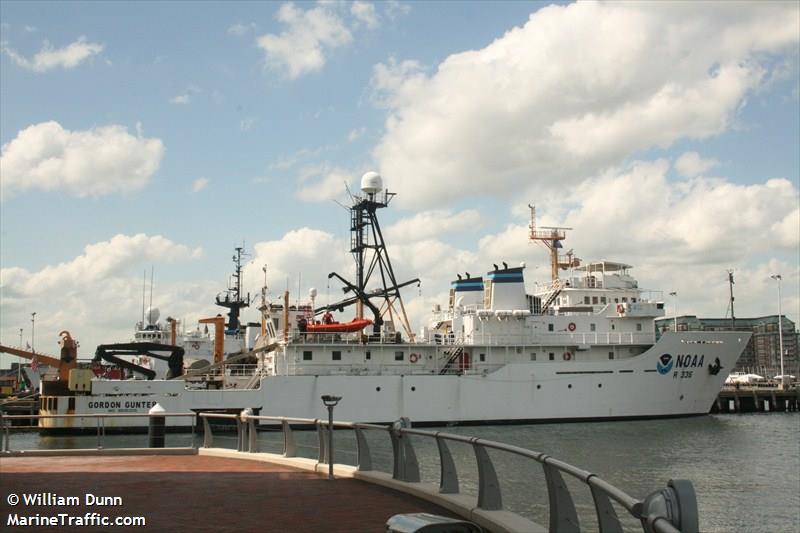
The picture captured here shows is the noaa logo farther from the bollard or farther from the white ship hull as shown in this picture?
the bollard

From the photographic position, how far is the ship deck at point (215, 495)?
762 centimetres

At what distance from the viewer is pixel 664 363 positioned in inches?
1443

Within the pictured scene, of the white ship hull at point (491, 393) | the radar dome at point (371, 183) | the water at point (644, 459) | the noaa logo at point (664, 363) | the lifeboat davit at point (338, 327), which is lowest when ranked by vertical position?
the water at point (644, 459)

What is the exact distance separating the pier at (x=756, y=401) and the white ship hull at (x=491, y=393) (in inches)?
611

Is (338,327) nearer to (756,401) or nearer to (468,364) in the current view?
(468,364)

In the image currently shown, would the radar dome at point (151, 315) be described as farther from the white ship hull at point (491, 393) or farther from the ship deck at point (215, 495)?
the ship deck at point (215, 495)

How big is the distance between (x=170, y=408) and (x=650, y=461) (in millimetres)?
19086

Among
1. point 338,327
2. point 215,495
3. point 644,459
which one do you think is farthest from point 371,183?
point 215,495

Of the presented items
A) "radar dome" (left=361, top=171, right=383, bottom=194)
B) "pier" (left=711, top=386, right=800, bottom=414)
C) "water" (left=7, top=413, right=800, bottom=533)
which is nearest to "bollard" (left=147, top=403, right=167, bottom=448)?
"water" (left=7, top=413, right=800, bottom=533)

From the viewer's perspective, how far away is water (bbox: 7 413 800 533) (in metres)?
15.6

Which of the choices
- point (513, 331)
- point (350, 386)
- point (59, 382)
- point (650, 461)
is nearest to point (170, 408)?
point (59, 382)

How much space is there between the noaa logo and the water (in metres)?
2.44

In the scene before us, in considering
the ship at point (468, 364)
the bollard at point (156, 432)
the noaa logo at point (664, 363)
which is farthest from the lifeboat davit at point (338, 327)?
the bollard at point (156, 432)

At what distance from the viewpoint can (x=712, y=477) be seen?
69.5 ft
